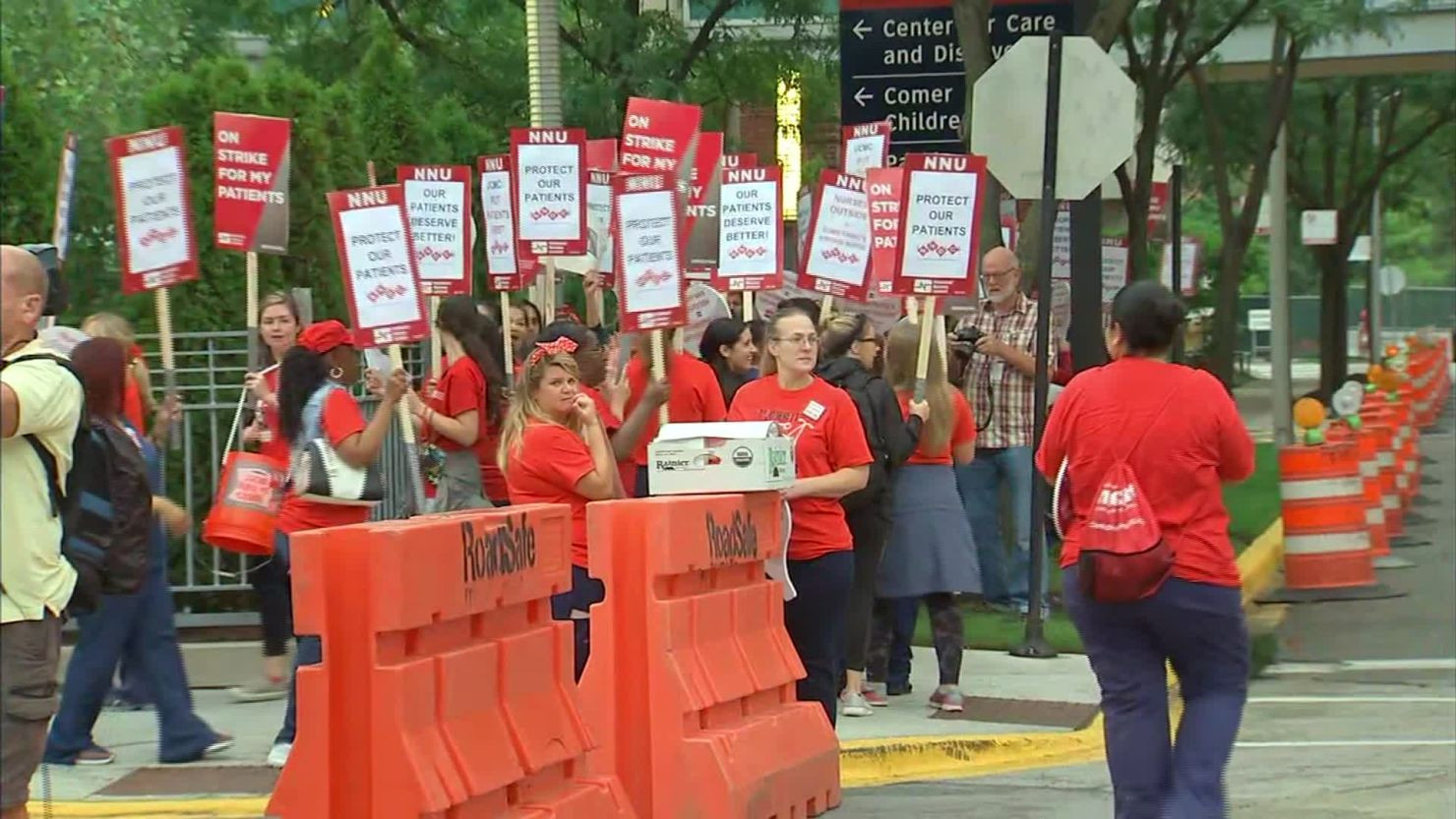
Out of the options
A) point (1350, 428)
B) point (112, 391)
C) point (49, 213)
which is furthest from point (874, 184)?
point (1350, 428)

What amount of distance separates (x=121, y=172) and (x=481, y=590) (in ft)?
16.3

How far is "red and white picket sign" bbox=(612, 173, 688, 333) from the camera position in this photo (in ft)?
35.3

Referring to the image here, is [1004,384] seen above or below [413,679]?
above

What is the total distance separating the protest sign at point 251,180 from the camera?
11.3 m

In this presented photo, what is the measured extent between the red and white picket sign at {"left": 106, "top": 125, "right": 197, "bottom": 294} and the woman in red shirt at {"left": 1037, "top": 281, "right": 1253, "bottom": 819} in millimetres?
5272

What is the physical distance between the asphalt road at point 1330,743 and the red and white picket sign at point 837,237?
3.25 metres

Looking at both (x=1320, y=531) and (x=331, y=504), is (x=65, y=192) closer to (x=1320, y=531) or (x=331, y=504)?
(x=331, y=504)

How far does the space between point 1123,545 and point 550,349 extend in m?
2.69

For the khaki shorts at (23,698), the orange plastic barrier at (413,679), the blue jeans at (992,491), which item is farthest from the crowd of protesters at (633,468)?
the orange plastic barrier at (413,679)

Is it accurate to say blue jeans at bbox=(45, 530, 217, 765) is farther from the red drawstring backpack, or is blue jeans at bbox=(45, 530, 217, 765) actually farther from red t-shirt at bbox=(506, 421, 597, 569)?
the red drawstring backpack

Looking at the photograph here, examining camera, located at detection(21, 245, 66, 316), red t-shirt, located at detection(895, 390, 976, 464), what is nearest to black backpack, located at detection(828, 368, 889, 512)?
red t-shirt, located at detection(895, 390, 976, 464)

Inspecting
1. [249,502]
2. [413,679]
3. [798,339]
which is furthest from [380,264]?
[413,679]

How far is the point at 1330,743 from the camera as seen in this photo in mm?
10961

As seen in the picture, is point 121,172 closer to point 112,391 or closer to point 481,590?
point 112,391
